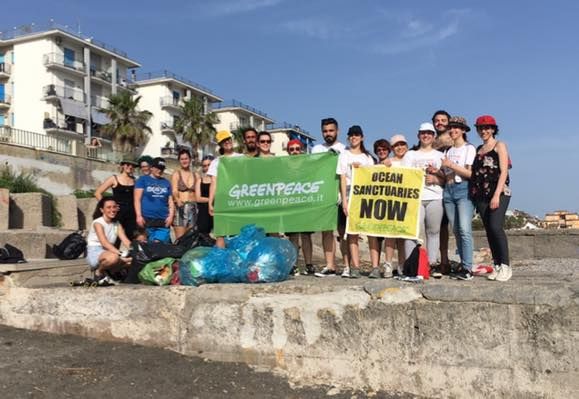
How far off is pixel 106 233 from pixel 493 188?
4361 millimetres

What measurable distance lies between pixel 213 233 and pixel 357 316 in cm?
285

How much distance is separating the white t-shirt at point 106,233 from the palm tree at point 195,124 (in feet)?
179

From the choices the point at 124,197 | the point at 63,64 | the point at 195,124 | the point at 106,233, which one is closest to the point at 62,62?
the point at 63,64

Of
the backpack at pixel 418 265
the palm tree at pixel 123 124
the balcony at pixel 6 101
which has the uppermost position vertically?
the balcony at pixel 6 101

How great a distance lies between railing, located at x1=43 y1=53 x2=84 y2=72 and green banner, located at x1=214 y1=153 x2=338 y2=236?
5114 centimetres

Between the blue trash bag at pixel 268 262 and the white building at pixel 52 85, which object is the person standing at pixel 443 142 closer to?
the blue trash bag at pixel 268 262

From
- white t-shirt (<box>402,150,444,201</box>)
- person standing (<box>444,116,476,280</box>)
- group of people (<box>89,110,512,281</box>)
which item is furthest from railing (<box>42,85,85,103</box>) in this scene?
person standing (<box>444,116,476,280</box>)

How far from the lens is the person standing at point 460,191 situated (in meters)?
5.23

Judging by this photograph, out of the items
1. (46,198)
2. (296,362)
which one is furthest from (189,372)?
(46,198)

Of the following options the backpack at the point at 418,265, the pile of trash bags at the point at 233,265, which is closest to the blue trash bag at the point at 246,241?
the pile of trash bags at the point at 233,265

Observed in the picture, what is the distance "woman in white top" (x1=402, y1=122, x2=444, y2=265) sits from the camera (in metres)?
5.55

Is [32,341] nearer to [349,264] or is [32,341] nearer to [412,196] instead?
[349,264]

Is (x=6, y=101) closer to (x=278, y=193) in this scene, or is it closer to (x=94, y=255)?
(x=94, y=255)

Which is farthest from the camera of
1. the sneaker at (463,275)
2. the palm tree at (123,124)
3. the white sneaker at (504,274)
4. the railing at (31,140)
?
the palm tree at (123,124)
